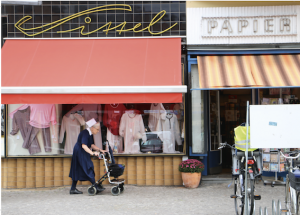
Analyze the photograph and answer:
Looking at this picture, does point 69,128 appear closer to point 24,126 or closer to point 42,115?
point 42,115

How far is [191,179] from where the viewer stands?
8.04 m

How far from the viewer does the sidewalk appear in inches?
249

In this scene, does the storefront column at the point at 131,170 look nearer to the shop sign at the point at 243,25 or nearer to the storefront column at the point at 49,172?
the storefront column at the point at 49,172

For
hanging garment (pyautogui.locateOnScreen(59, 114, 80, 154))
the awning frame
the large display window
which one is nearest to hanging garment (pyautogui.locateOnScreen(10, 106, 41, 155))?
the large display window

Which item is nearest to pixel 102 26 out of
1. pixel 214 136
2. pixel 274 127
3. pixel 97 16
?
pixel 97 16

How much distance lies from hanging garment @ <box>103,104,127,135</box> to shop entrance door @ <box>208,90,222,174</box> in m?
2.51

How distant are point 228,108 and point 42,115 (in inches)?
233

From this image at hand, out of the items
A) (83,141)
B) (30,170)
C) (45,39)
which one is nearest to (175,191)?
(83,141)

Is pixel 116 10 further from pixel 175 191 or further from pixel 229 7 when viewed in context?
pixel 175 191

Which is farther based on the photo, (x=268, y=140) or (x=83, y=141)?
(x=83, y=141)

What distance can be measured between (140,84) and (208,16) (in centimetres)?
278

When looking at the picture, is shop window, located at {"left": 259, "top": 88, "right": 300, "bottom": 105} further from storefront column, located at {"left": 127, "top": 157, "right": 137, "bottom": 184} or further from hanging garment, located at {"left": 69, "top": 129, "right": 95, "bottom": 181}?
hanging garment, located at {"left": 69, "top": 129, "right": 95, "bottom": 181}

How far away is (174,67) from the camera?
786 cm

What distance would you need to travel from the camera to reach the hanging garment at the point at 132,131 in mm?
8781
